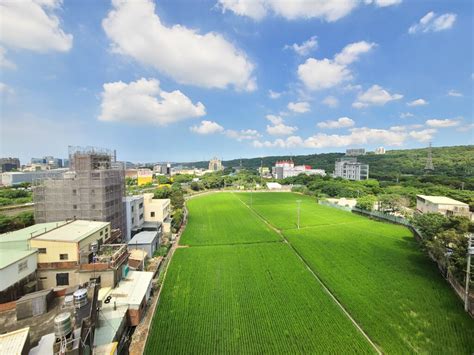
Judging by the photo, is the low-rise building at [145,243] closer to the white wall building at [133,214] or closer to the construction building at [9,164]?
the white wall building at [133,214]

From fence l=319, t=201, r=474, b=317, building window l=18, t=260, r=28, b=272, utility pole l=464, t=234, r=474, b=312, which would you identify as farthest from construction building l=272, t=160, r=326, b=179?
building window l=18, t=260, r=28, b=272

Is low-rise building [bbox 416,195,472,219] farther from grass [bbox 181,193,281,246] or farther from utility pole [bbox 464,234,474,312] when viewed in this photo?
grass [bbox 181,193,281,246]

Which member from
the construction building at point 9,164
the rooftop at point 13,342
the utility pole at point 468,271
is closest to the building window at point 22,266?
the rooftop at point 13,342

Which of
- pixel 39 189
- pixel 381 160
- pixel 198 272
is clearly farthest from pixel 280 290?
pixel 381 160

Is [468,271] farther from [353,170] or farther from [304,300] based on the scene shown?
[353,170]

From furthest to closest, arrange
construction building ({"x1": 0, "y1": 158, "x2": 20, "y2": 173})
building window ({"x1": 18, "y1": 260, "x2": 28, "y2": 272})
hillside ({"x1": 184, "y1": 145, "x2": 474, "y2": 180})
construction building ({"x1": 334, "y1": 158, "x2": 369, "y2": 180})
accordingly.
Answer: construction building ({"x1": 0, "y1": 158, "x2": 20, "y2": 173}) → construction building ({"x1": 334, "y1": 158, "x2": 369, "y2": 180}) → hillside ({"x1": 184, "y1": 145, "x2": 474, "y2": 180}) → building window ({"x1": 18, "y1": 260, "x2": 28, "y2": 272})
